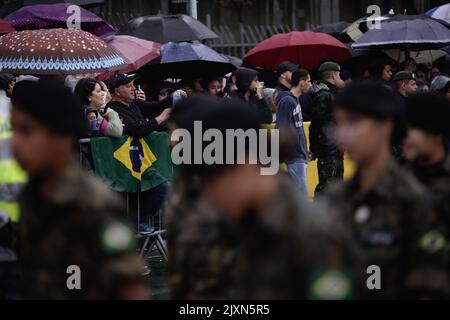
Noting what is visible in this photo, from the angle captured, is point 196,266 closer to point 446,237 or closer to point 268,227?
point 268,227

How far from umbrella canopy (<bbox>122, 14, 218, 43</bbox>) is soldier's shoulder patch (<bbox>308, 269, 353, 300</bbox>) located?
10898 millimetres

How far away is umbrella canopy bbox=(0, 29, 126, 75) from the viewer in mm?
11383

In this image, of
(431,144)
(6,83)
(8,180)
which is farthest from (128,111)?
(431,144)

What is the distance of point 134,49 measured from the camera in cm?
1390

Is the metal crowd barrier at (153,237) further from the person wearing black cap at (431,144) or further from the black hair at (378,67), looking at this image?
the black hair at (378,67)

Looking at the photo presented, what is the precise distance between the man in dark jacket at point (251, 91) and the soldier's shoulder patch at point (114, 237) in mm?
8797

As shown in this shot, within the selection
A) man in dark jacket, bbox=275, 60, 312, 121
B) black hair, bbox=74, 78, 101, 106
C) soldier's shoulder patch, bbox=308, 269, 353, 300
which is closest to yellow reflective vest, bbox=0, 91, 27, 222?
soldier's shoulder patch, bbox=308, 269, 353, 300

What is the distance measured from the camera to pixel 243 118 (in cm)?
446

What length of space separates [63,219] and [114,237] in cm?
21

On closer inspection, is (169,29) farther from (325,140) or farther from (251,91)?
(325,140)

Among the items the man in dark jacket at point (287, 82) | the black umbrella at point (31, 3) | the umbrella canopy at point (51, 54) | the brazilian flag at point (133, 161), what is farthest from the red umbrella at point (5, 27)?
the brazilian flag at point (133, 161)

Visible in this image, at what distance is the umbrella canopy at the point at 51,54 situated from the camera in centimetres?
1138

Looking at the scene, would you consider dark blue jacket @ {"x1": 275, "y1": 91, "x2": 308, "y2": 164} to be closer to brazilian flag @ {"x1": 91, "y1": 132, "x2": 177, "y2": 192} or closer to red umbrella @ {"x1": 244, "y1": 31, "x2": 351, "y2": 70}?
brazilian flag @ {"x1": 91, "y1": 132, "x2": 177, "y2": 192}
